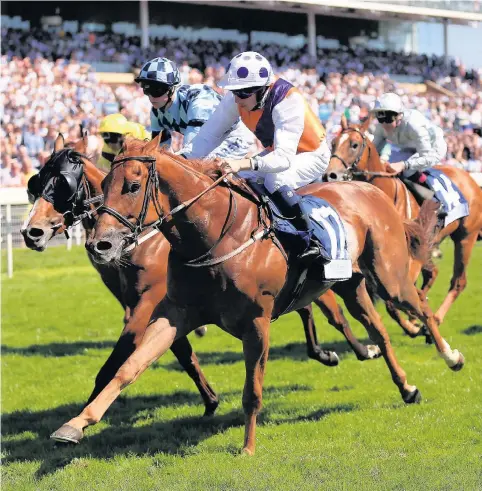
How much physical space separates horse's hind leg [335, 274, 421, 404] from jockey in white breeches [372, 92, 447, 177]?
6.06 ft

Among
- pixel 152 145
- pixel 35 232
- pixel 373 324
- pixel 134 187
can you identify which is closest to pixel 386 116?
pixel 373 324

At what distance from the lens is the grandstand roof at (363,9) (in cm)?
2889

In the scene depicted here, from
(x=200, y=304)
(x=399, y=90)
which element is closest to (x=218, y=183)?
(x=200, y=304)

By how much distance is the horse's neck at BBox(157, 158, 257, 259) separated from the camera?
407cm

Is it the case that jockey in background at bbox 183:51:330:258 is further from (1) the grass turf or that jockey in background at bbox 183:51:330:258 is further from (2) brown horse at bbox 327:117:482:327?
(2) brown horse at bbox 327:117:482:327

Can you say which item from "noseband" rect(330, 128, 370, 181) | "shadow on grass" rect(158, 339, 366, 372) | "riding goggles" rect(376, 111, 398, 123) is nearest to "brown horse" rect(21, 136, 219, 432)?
"shadow on grass" rect(158, 339, 366, 372)

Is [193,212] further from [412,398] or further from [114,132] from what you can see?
[412,398]

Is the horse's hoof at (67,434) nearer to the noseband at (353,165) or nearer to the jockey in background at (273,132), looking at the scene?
the jockey in background at (273,132)

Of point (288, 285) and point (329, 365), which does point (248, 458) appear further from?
point (329, 365)

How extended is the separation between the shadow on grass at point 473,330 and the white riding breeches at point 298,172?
3.54 meters

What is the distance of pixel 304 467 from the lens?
4059 millimetres

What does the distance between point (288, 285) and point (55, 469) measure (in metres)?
1.43

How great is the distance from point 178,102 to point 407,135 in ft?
9.10

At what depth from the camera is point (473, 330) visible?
26.3 ft
